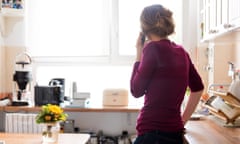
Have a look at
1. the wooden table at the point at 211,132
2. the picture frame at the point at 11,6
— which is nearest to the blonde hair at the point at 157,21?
the wooden table at the point at 211,132

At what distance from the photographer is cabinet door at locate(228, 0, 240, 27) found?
192 centimetres

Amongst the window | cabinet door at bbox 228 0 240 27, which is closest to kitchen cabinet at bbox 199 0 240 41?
cabinet door at bbox 228 0 240 27

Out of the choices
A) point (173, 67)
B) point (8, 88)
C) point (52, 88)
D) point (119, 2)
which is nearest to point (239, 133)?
point (173, 67)

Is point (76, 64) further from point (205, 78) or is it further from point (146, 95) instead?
point (146, 95)

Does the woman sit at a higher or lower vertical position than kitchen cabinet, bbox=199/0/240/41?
lower

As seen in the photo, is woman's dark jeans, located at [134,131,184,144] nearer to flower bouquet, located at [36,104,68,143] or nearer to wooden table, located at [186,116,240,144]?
wooden table, located at [186,116,240,144]

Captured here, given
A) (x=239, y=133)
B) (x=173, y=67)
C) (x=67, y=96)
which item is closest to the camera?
(x=173, y=67)

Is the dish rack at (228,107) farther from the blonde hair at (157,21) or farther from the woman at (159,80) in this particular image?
the blonde hair at (157,21)

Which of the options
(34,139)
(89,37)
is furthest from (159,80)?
(89,37)

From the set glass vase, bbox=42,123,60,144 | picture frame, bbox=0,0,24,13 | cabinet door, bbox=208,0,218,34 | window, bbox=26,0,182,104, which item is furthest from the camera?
window, bbox=26,0,182,104

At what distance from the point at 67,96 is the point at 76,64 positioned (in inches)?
15.2

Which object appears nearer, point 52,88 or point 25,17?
point 52,88

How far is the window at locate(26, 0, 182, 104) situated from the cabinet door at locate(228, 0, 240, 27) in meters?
1.89

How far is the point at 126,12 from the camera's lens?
3914mm
